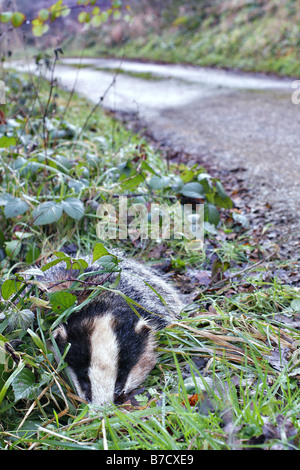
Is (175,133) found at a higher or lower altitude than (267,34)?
lower

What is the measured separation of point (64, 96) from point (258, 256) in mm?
6076

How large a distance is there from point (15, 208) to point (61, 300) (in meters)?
1.23

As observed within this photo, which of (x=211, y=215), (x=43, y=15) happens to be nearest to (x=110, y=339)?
(x=211, y=215)

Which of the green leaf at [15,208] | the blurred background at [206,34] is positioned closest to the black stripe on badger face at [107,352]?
the green leaf at [15,208]

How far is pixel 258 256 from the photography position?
3080 millimetres

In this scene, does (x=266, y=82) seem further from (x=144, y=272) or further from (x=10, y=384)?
(x=10, y=384)

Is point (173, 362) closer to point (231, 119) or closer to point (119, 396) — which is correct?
point (119, 396)

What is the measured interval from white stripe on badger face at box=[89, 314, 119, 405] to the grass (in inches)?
3.6

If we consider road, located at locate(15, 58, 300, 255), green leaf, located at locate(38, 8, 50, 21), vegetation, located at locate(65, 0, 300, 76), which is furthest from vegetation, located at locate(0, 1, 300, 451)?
vegetation, located at locate(65, 0, 300, 76)

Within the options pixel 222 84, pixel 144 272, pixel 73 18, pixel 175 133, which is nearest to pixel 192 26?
pixel 73 18

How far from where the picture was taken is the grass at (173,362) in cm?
158

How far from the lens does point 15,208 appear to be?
2980mm

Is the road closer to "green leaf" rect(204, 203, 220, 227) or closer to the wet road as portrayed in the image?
the wet road

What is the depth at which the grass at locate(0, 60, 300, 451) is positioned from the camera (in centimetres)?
158
